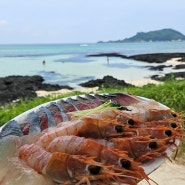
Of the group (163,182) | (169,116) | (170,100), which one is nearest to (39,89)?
(170,100)

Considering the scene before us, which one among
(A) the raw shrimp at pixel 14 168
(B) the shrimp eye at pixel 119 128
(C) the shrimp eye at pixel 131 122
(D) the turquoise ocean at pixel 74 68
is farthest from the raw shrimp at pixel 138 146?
(D) the turquoise ocean at pixel 74 68

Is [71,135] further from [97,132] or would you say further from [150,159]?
[150,159]

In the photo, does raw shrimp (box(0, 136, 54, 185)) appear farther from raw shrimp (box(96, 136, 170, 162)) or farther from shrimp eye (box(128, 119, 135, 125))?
shrimp eye (box(128, 119, 135, 125))

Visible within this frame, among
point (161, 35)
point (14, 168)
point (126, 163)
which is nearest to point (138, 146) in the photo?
point (126, 163)

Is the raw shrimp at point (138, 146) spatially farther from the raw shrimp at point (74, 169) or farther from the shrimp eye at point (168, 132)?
the raw shrimp at point (74, 169)

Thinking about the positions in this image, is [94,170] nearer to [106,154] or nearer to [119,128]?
[106,154]

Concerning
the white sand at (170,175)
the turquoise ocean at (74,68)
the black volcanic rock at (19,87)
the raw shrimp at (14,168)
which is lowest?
the turquoise ocean at (74,68)
